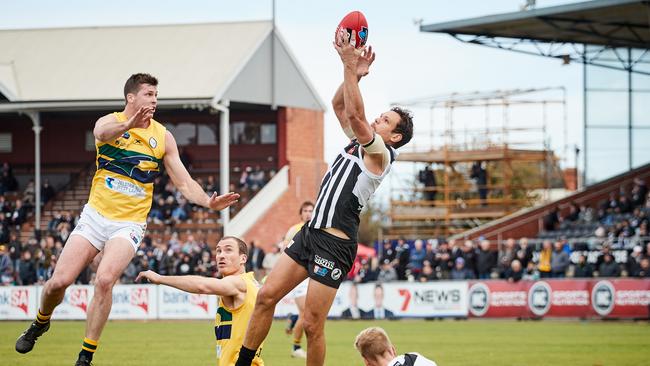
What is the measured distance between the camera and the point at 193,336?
2256 centimetres

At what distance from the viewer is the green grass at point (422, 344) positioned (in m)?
15.9

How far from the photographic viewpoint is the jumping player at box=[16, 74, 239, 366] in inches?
407

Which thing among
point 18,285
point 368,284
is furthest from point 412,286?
point 18,285

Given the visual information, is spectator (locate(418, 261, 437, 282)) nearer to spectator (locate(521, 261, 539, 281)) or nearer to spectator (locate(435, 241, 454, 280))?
spectator (locate(435, 241, 454, 280))

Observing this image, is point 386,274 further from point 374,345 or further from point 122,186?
point 374,345

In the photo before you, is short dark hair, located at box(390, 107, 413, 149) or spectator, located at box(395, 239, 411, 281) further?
spectator, located at box(395, 239, 411, 281)

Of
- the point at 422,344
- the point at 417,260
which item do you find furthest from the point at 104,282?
the point at 417,260

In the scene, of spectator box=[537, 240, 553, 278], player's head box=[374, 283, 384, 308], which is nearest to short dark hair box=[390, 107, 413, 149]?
player's head box=[374, 283, 384, 308]

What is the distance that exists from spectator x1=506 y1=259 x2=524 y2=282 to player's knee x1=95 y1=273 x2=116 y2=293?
20.5 metres

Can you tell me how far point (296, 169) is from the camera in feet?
153

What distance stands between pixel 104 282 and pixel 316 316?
218 cm

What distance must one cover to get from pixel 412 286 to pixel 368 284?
1.26m

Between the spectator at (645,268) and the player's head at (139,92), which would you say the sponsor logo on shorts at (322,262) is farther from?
the spectator at (645,268)

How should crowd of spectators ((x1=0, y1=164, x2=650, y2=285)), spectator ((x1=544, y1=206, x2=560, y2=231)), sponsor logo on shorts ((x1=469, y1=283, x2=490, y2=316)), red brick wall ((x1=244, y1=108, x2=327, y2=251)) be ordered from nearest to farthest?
sponsor logo on shorts ((x1=469, y1=283, x2=490, y2=316))
crowd of spectators ((x1=0, y1=164, x2=650, y2=285))
spectator ((x1=544, y1=206, x2=560, y2=231))
red brick wall ((x1=244, y1=108, x2=327, y2=251))
